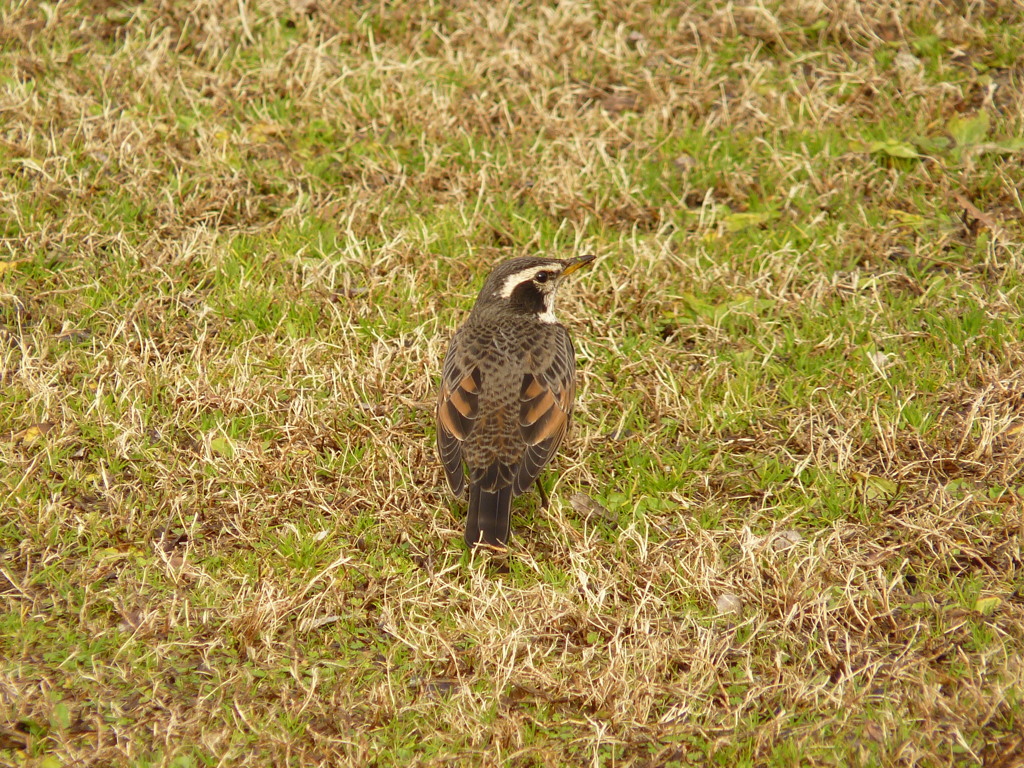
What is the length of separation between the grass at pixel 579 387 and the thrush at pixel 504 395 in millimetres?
386

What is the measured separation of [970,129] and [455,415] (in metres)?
5.89

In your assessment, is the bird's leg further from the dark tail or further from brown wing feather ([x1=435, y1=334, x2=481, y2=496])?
brown wing feather ([x1=435, y1=334, x2=481, y2=496])

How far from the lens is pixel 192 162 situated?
1007 centimetres

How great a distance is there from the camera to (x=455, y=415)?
723 centimetres

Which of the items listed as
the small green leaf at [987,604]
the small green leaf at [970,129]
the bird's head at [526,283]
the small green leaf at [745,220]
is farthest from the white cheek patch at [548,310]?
the small green leaf at [970,129]

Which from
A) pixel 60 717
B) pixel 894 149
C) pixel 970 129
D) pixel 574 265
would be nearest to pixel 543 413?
pixel 574 265

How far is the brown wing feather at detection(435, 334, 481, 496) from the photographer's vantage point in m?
7.04

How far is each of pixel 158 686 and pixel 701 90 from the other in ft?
25.1

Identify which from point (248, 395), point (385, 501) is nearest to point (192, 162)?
point (248, 395)

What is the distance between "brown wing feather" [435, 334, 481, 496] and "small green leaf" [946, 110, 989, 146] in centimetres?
547

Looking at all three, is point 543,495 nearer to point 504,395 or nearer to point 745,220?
point 504,395

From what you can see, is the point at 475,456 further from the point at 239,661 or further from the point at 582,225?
the point at 582,225

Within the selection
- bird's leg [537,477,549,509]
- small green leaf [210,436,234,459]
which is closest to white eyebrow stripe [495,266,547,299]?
bird's leg [537,477,549,509]

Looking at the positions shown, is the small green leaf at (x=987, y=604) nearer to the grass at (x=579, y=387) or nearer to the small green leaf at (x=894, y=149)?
the grass at (x=579, y=387)
